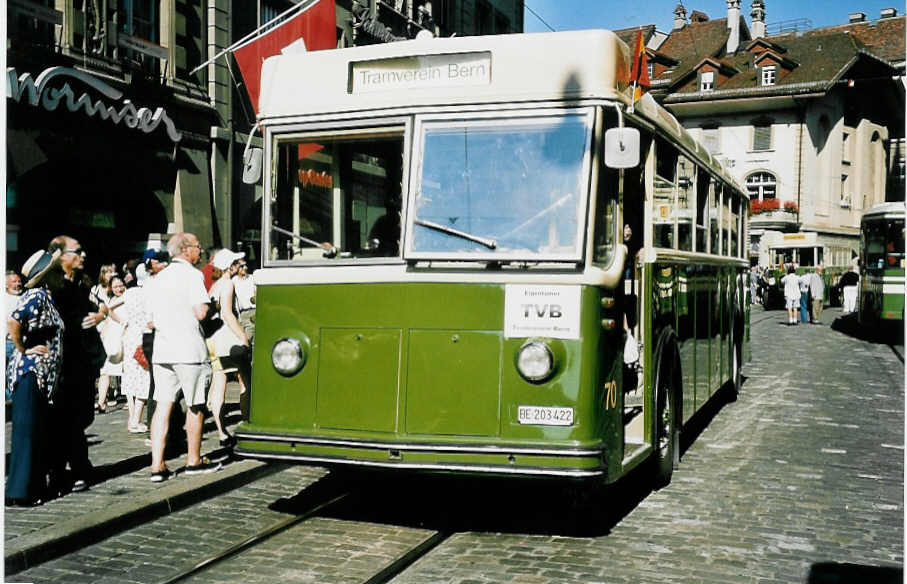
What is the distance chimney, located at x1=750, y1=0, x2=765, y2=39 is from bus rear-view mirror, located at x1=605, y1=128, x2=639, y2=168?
67379mm

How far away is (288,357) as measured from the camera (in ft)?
21.3

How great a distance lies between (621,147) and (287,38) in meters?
13.3

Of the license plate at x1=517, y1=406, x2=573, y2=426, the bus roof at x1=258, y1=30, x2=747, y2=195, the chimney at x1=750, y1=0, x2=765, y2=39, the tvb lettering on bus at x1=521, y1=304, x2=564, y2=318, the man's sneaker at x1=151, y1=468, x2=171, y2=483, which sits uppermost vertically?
the chimney at x1=750, y1=0, x2=765, y2=39

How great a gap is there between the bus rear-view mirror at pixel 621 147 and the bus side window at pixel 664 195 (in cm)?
149

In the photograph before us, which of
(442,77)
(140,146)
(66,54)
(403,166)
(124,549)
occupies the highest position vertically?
(66,54)

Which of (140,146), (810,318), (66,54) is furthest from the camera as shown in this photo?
(810,318)

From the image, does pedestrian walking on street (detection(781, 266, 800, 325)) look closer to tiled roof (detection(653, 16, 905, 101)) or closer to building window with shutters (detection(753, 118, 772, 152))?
tiled roof (detection(653, 16, 905, 101))

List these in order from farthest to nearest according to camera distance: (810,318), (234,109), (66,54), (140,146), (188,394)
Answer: (810,318)
(234,109)
(140,146)
(66,54)
(188,394)

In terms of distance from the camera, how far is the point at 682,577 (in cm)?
557

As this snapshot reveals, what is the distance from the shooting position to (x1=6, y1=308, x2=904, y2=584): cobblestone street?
5723 mm

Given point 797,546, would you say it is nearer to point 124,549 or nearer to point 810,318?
point 124,549

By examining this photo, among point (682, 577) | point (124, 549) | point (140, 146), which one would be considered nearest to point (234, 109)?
point (140, 146)

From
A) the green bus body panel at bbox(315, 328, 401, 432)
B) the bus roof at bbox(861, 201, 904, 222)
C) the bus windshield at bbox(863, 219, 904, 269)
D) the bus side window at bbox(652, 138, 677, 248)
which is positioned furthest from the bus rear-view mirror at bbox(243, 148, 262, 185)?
the bus windshield at bbox(863, 219, 904, 269)

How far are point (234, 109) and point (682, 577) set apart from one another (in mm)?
18027
